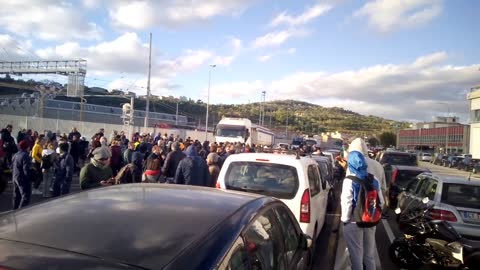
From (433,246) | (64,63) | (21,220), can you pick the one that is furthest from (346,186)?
(64,63)

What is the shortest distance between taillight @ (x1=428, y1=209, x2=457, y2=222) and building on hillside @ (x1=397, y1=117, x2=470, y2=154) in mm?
86566

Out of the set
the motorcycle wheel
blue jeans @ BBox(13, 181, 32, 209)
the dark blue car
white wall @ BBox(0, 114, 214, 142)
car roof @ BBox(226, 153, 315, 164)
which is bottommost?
the motorcycle wheel

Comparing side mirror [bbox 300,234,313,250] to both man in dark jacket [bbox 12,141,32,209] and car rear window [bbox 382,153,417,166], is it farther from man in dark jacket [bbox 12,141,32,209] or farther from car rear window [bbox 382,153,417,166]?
car rear window [bbox 382,153,417,166]

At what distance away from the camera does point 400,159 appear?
20.5 m

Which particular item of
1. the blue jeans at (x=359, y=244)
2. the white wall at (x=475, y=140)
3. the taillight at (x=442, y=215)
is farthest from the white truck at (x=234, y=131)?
the white wall at (x=475, y=140)

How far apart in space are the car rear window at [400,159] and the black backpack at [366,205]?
15.2 m

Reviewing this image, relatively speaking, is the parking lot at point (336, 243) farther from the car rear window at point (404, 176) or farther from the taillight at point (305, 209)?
the car rear window at point (404, 176)

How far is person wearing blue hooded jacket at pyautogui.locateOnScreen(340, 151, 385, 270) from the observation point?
18.9 ft

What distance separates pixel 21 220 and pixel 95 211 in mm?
433

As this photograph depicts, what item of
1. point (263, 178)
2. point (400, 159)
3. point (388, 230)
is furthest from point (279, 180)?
point (400, 159)

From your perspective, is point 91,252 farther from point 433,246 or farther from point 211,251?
point 433,246

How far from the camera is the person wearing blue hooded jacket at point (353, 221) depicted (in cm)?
575

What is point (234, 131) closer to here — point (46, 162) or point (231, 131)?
point (231, 131)

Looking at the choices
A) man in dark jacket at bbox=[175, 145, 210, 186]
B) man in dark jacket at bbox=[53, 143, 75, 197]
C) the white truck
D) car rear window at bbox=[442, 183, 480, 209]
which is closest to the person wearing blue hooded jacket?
car rear window at bbox=[442, 183, 480, 209]
